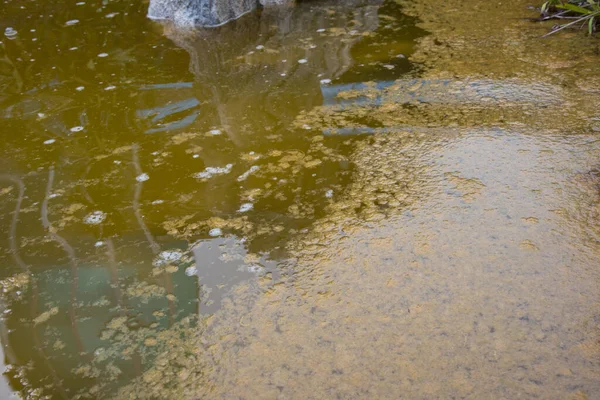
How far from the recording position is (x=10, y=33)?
166 inches

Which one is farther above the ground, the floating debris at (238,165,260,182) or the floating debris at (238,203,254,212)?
the floating debris at (238,165,260,182)

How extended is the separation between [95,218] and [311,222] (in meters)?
0.83

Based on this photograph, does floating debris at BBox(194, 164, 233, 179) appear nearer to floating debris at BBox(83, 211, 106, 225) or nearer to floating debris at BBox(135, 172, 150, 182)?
floating debris at BBox(135, 172, 150, 182)

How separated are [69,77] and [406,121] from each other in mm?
2076

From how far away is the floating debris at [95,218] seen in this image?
2086 mm

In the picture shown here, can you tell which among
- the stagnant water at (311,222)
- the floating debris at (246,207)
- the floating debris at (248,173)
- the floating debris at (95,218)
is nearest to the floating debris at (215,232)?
the stagnant water at (311,222)

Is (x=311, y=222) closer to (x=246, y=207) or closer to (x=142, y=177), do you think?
(x=246, y=207)

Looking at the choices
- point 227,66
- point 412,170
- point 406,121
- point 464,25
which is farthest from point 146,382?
point 464,25

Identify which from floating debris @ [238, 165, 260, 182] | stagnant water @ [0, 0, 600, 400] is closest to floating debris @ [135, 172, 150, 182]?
stagnant water @ [0, 0, 600, 400]

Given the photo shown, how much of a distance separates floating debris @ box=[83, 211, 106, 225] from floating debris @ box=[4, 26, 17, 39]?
2.74 m

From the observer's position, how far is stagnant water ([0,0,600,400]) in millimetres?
1462

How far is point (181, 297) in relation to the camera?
5.64ft

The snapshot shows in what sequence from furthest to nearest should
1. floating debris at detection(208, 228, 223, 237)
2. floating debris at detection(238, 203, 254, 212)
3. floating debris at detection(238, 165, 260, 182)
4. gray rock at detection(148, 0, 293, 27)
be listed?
gray rock at detection(148, 0, 293, 27) → floating debris at detection(238, 165, 260, 182) → floating debris at detection(238, 203, 254, 212) → floating debris at detection(208, 228, 223, 237)

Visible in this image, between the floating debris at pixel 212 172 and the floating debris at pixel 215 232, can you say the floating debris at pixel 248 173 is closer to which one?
the floating debris at pixel 212 172
